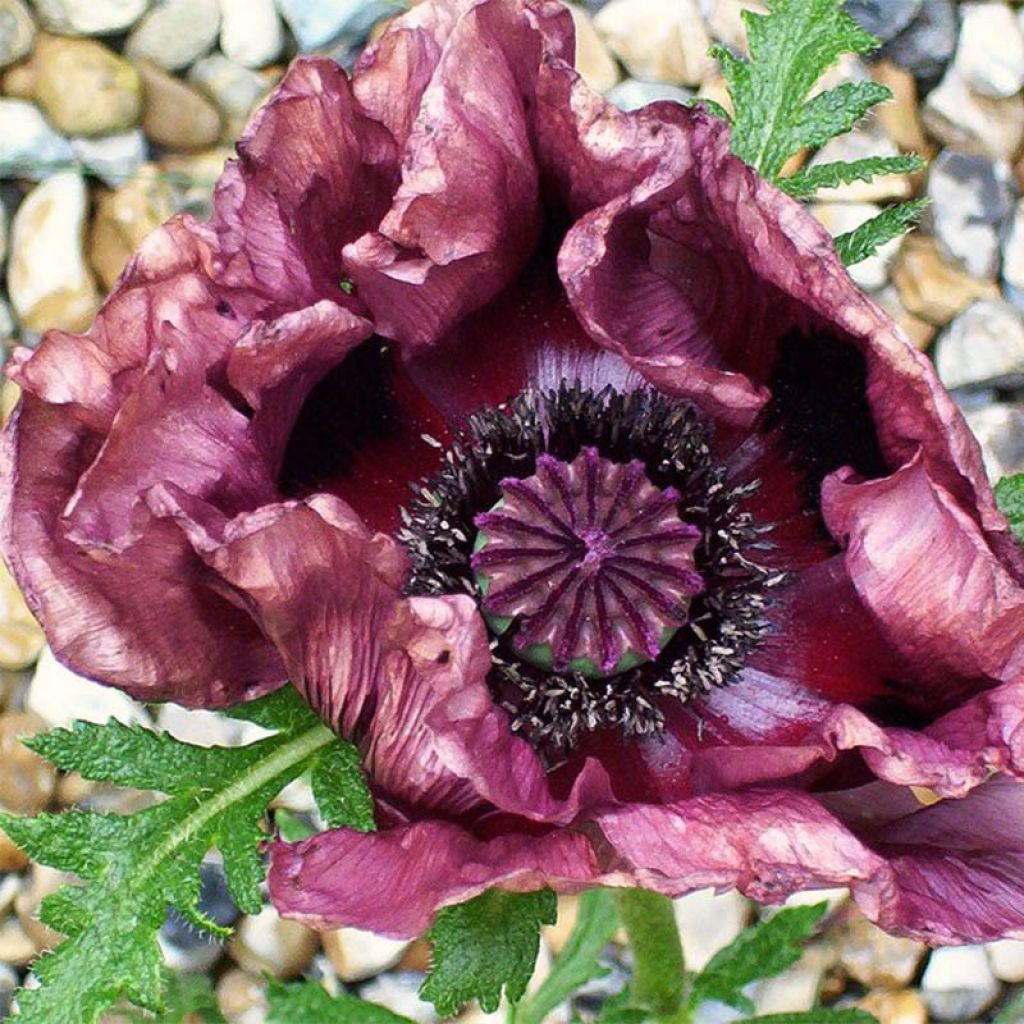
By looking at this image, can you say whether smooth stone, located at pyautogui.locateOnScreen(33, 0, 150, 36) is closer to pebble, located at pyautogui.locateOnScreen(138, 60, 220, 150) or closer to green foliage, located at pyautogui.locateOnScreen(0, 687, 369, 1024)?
pebble, located at pyautogui.locateOnScreen(138, 60, 220, 150)

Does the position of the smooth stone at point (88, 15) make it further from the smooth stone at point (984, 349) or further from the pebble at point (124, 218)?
the smooth stone at point (984, 349)

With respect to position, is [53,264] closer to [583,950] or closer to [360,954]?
[360,954]

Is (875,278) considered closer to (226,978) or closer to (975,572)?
(226,978)

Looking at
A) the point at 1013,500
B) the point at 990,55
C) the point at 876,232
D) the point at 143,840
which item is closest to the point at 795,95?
the point at 876,232

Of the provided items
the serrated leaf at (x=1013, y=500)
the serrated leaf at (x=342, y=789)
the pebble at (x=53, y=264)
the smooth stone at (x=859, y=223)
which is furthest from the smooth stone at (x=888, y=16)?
the serrated leaf at (x=342, y=789)

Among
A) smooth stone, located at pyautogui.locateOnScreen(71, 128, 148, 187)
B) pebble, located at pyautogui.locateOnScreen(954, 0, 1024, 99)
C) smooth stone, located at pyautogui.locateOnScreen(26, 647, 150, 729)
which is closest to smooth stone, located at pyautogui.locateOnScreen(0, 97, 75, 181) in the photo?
smooth stone, located at pyautogui.locateOnScreen(71, 128, 148, 187)
